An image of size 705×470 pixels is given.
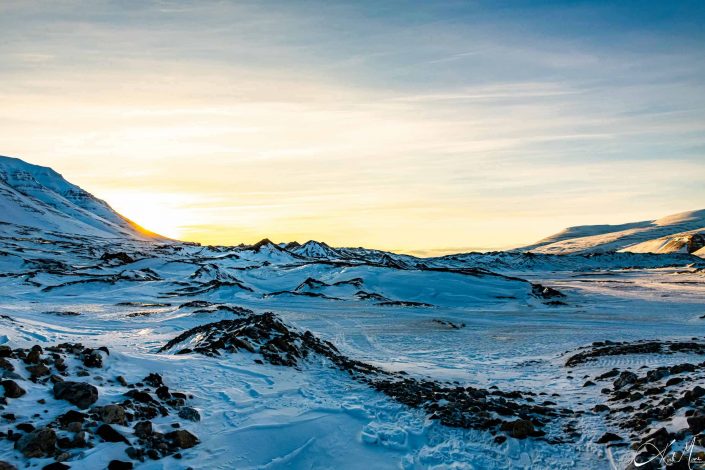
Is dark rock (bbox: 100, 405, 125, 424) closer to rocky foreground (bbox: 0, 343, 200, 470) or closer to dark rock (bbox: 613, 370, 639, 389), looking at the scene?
rocky foreground (bbox: 0, 343, 200, 470)

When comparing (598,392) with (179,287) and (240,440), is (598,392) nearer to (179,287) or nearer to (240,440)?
(240,440)

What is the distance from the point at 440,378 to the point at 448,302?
152 feet

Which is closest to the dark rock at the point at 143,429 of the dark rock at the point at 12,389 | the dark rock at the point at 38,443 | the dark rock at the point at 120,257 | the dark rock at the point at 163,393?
the dark rock at the point at 38,443

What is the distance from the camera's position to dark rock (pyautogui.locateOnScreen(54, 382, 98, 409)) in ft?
30.0

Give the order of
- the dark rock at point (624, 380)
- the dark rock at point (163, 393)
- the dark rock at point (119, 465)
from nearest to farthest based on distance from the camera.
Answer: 1. the dark rock at point (119, 465)
2. the dark rock at point (163, 393)
3. the dark rock at point (624, 380)

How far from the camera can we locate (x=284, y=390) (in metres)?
13.2

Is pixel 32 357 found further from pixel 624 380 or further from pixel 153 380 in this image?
pixel 624 380

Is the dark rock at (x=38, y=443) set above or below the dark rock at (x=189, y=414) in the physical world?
above

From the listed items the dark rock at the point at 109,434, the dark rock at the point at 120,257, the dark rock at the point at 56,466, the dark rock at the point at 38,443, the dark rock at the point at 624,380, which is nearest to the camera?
the dark rock at the point at 56,466

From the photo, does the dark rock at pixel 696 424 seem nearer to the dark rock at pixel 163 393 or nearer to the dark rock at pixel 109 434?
the dark rock at pixel 109 434

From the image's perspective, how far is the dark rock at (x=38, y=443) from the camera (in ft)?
23.6

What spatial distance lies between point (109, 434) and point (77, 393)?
1609mm

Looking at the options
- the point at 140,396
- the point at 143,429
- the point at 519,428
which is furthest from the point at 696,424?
the point at 140,396

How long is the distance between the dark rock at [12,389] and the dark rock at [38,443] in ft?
5.59
